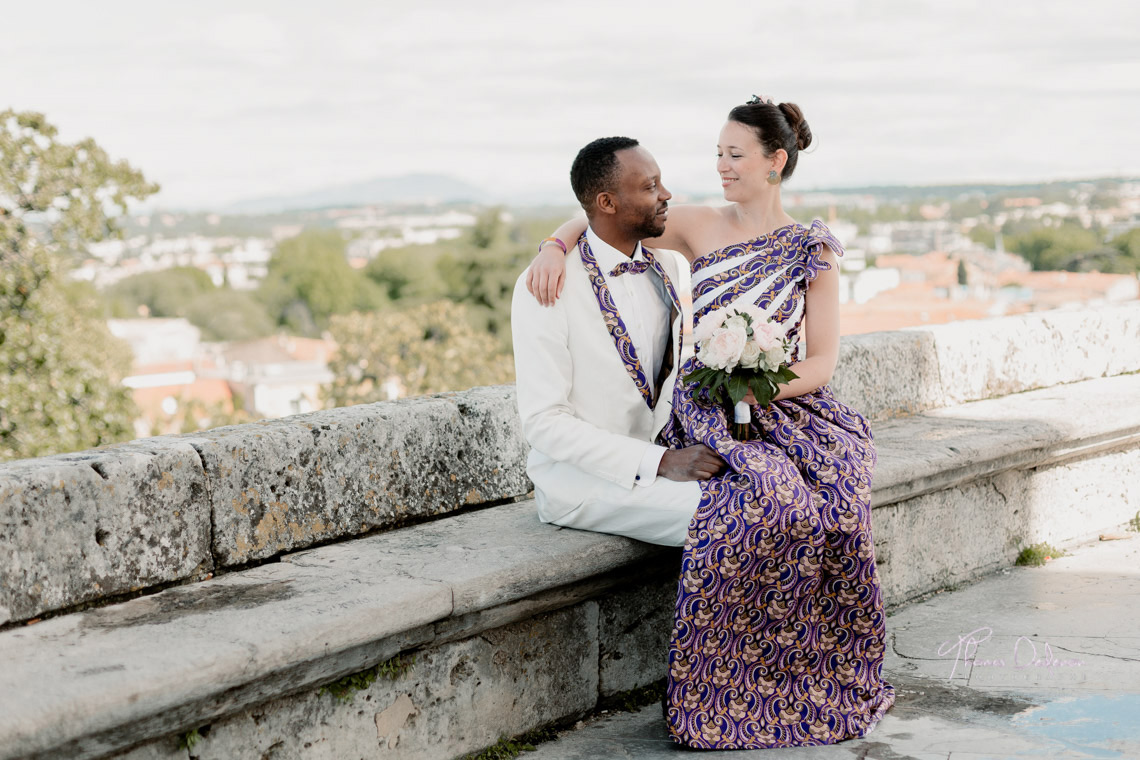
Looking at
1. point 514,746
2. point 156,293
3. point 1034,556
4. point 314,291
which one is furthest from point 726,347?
point 156,293

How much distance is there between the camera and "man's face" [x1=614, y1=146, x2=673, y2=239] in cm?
306

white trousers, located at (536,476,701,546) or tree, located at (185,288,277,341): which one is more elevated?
white trousers, located at (536,476,701,546)

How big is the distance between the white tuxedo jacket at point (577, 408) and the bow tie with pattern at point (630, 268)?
0.29ft

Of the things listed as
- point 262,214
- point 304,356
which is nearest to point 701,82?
point 304,356

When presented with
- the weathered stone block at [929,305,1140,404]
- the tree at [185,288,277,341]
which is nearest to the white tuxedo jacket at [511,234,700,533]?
the weathered stone block at [929,305,1140,404]

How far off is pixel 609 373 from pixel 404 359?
119 feet

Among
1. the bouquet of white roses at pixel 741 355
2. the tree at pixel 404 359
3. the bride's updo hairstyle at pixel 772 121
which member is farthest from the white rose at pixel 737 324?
the tree at pixel 404 359

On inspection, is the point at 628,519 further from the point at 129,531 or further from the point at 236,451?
the point at 129,531

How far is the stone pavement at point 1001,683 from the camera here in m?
2.81

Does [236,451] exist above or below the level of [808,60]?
below

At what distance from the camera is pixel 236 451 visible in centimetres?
284

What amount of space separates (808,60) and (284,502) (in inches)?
4670

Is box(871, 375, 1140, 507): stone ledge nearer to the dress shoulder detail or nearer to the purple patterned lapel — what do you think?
the dress shoulder detail

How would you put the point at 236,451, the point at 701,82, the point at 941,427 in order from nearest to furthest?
1. the point at 236,451
2. the point at 941,427
3. the point at 701,82
